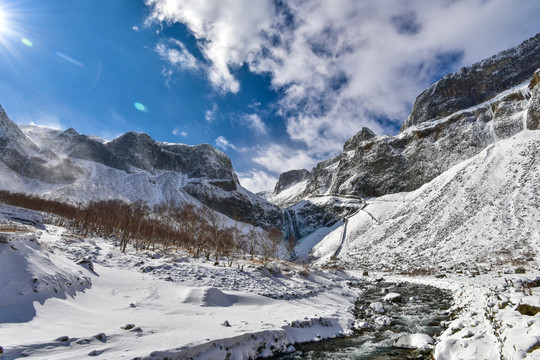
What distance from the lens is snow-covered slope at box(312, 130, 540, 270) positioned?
130 feet

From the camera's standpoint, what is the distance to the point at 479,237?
143ft

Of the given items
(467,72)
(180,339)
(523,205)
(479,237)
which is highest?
(467,72)

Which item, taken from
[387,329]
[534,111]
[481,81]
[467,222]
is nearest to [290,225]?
[467,222]

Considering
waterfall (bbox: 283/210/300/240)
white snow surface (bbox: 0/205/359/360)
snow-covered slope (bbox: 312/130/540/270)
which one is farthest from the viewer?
waterfall (bbox: 283/210/300/240)

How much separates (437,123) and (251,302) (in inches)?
4210

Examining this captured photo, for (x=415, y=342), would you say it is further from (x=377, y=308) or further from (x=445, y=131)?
(x=445, y=131)

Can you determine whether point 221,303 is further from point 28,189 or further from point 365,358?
point 28,189

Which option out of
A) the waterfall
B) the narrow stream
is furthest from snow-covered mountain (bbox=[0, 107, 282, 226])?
the narrow stream

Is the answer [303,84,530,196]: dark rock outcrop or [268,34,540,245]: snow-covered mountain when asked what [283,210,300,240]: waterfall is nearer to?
[268,34,540,245]: snow-covered mountain

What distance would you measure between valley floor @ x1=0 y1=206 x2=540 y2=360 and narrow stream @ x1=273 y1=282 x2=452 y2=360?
3.02 feet

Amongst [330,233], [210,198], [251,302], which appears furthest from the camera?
[210,198]

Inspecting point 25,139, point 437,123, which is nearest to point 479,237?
point 437,123

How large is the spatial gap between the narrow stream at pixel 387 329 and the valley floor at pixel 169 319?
3.02ft

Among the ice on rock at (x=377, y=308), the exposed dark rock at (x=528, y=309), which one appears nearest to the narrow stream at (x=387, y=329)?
the ice on rock at (x=377, y=308)
